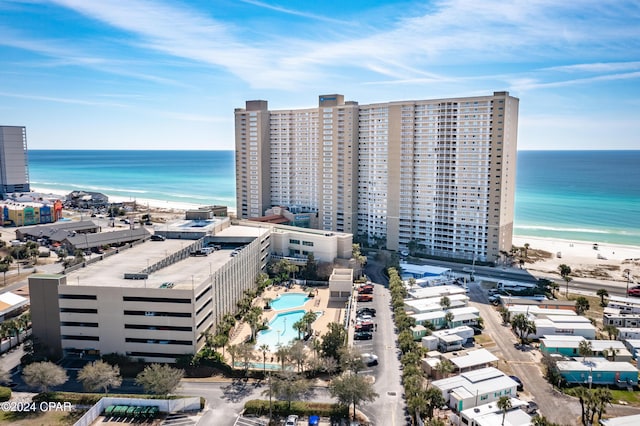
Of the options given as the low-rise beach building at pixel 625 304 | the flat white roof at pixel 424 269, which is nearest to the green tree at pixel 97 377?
the flat white roof at pixel 424 269

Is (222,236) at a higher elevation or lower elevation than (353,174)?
lower

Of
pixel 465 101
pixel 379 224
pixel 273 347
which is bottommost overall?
pixel 273 347

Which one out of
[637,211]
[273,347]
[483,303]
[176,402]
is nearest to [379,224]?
[483,303]

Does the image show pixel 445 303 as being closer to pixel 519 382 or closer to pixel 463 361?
pixel 463 361

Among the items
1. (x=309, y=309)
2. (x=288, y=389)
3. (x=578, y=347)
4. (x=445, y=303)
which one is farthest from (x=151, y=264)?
(x=578, y=347)

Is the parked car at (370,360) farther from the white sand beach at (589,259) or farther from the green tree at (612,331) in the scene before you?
the white sand beach at (589,259)

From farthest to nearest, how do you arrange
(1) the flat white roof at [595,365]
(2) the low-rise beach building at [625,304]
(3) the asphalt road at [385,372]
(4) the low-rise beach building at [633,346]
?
(2) the low-rise beach building at [625,304] → (4) the low-rise beach building at [633,346] → (1) the flat white roof at [595,365] → (3) the asphalt road at [385,372]

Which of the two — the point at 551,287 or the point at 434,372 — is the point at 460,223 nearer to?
the point at 551,287

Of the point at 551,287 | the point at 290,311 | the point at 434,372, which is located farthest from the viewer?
the point at 551,287
